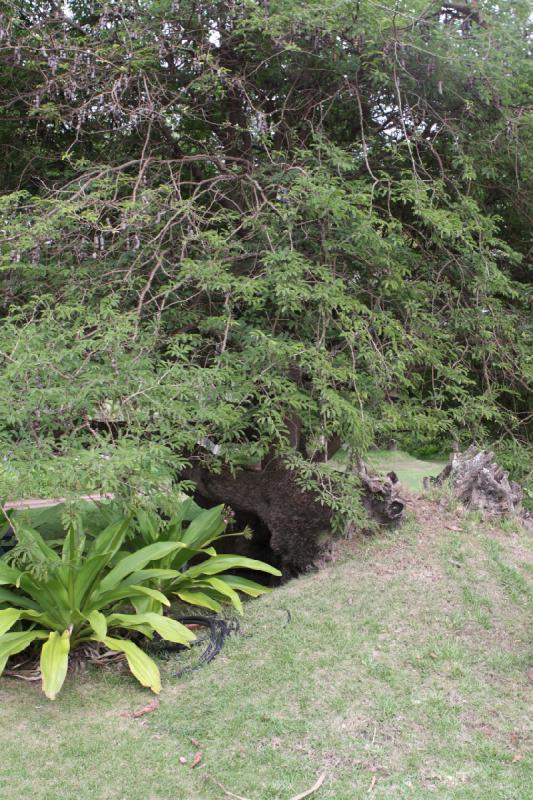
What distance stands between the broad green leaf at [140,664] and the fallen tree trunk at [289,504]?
1.81 meters

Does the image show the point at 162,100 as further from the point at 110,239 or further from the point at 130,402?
the point at 130,402

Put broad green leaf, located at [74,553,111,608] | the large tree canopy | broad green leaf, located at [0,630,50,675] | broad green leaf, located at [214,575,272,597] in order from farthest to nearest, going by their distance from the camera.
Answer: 1. broad green leaf, located at [214,575,272,597]
2. the large tree canopy
3. broad green leaf, located at [74,553,111,608]
4. broad green leaf, located at [0,630,50,675]

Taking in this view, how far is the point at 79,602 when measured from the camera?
15.2 ft

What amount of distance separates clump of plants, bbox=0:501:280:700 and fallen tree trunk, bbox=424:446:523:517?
1.87 meters

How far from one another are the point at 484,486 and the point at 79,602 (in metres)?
3.33

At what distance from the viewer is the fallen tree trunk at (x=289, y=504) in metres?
5.95

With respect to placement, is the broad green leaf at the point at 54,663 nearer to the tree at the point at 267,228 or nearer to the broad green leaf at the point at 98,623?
the broad green leaf at the point at 98,623

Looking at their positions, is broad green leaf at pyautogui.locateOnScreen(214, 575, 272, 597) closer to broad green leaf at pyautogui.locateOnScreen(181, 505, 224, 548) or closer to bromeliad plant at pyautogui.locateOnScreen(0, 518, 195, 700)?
broad green leaf at pyautogui.locateOnScreen(181, 505, 224, 548)

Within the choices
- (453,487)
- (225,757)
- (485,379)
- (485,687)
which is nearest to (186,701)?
(225,757)

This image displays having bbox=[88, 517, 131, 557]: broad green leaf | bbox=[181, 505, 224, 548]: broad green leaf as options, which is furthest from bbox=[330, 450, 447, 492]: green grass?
bbox=[88, 517, 131, 557]: broad green leaf

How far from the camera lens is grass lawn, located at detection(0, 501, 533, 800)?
337cm

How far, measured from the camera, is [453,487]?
633 cm

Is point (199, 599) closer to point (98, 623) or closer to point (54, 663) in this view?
point (98, 623)

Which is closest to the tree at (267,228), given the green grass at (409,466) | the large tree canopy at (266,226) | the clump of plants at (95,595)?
the large tree canopy at (266,226)
